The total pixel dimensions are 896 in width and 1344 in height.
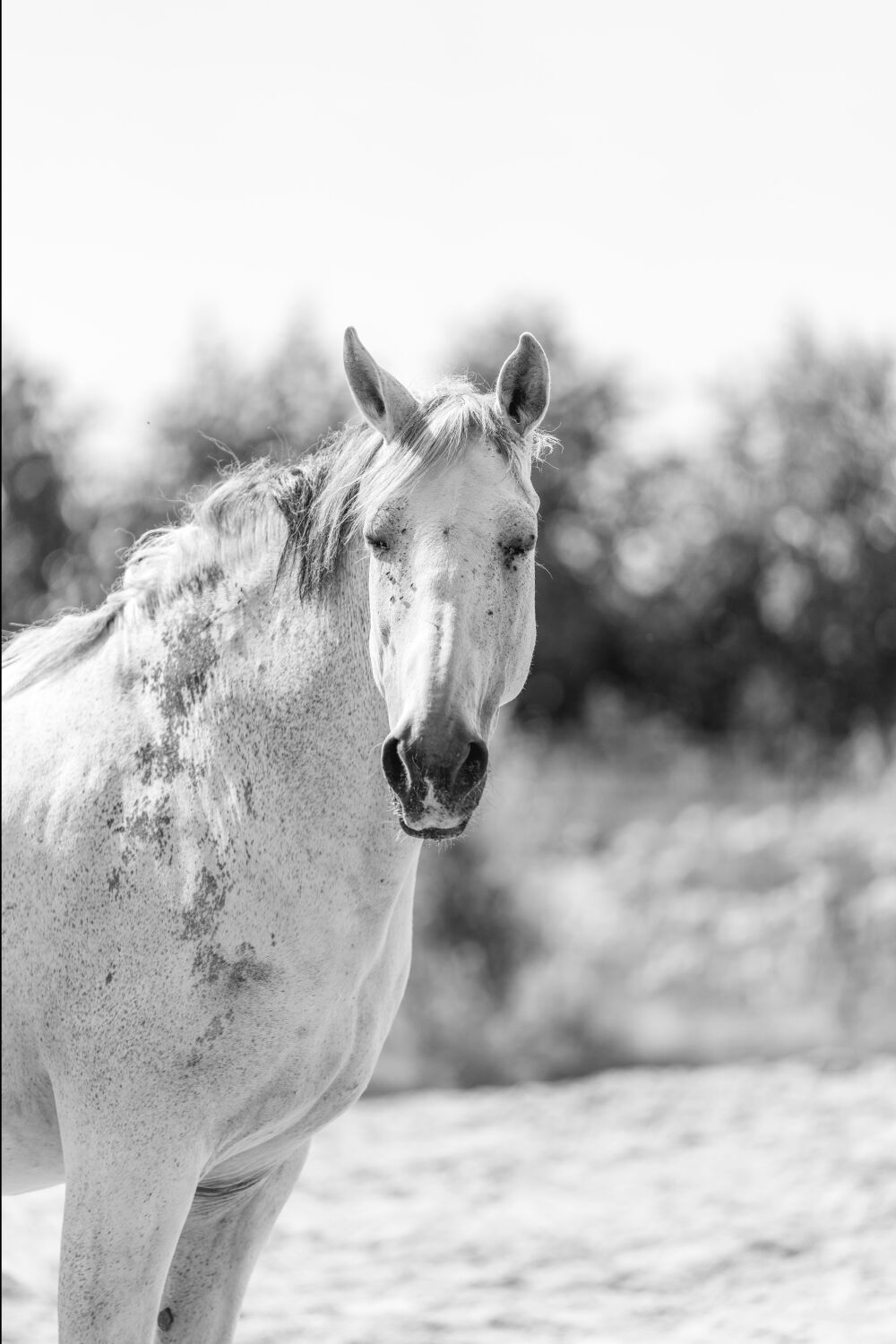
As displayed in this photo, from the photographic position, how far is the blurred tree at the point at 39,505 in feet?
25.8

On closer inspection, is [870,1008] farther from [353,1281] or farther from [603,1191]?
[353,1281]

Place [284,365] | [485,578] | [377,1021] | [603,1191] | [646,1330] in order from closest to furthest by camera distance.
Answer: [485,578] → [377,1021] → [646,1330] → [603,1191] → [284,365]

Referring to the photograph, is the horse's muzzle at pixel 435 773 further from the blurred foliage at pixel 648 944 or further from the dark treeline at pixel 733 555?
the dark treeline at pixel 733 555

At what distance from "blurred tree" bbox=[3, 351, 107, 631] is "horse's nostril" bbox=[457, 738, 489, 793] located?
5696 mm

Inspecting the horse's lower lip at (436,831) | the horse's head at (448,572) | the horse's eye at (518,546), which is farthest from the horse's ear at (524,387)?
the horse's lower lip at (436,831)

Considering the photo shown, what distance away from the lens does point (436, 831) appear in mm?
2172

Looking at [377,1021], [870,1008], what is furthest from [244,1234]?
[870,1008]

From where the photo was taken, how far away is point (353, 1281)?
518 centimetres

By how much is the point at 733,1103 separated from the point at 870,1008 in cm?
262

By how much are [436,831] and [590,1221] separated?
15.0 feet

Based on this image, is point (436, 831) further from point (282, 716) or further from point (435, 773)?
point (282, 716)

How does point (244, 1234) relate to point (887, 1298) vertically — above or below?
above

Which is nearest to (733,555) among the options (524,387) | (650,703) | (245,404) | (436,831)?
(650,703)

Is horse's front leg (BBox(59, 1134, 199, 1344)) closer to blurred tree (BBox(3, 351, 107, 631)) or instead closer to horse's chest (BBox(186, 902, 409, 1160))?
horse's chest (BBox(186, 902, 409, 1160))
